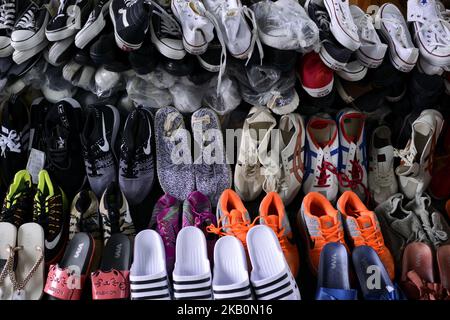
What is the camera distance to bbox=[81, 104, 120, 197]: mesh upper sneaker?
1.35 m

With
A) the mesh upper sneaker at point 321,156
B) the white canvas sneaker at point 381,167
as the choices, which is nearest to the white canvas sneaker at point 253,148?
the mesh upper sneaker at point 321,156

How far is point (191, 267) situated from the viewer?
1.12 metres

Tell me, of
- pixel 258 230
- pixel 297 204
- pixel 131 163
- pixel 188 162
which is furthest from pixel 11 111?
pixel 297 204

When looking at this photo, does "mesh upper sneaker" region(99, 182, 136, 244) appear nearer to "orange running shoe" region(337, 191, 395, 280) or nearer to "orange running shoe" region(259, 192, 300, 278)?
"orange running shoe" region(259, 192, 300, 278)

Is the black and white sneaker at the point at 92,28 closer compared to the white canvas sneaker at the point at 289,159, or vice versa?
the black and white sneaker at the point at 92,28

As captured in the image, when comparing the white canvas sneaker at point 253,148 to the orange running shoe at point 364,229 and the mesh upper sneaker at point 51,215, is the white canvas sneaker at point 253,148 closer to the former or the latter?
the orange running shoe at point 364,229

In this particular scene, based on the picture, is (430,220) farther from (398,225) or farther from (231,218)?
(231,218)

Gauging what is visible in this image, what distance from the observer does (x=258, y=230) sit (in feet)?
3.84

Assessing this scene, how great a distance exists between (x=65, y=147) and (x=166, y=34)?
47 centimetres

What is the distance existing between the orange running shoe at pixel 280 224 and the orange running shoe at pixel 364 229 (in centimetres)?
16

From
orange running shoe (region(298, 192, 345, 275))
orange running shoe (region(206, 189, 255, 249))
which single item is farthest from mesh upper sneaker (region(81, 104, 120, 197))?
orange running shoe (region(298, 192, 345, 275))

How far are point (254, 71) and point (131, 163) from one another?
0.46m

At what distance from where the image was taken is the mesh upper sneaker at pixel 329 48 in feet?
4.00

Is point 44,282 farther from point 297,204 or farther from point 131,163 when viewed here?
point 297,204
